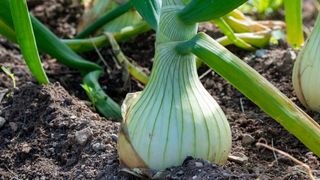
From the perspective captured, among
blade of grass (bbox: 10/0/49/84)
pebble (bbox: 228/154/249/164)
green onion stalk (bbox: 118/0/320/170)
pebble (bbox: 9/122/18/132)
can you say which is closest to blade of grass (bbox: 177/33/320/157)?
green onion stalk (bbox: 118/0/320/170)

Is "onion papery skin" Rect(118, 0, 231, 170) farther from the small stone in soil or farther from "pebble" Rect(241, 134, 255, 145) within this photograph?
the small stone in soil

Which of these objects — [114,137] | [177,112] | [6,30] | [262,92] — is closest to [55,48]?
[6,30]

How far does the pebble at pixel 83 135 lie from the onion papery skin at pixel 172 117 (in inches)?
7.8

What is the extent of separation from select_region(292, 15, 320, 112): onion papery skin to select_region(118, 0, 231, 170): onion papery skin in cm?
35

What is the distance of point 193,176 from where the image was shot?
1.46m

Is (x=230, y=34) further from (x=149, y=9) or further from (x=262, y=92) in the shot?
(x=262, y=92)

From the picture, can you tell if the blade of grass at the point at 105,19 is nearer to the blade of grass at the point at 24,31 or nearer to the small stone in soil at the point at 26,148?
the blade of grass at the point at 24,31

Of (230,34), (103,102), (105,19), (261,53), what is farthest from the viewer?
(105,19)

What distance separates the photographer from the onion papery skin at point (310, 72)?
179 cm

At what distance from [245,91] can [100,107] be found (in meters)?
0.67

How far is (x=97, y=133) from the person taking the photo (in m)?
1.75

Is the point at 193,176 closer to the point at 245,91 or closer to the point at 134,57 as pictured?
the point at 245,91

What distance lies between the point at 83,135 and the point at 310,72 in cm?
56

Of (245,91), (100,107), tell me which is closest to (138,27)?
(100,107)
